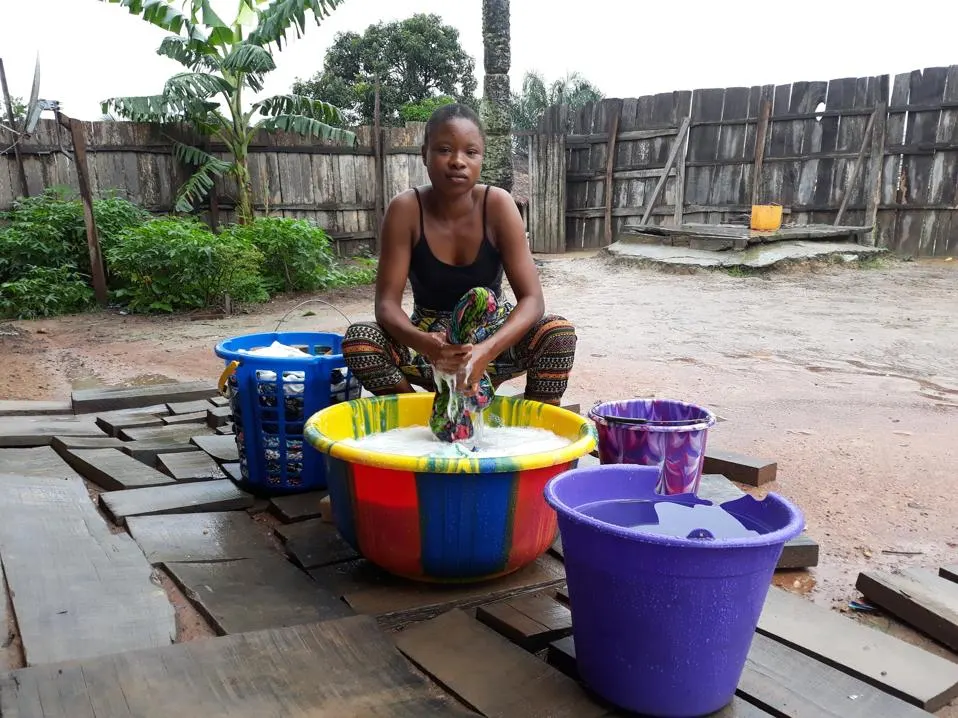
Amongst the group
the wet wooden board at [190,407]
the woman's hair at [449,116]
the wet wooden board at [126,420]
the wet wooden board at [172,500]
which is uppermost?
the woman's hair at [449,116]

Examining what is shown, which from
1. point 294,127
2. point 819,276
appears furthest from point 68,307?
point 819,276

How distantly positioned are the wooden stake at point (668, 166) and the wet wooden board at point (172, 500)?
11.3 m

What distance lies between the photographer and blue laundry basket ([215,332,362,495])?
243cm

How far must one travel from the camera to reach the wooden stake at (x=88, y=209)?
24.8 feet

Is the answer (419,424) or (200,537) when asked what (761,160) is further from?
(200,537)

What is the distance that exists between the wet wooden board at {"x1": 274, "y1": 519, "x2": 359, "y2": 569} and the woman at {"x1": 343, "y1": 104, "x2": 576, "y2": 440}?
476 mm

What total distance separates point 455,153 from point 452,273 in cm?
43

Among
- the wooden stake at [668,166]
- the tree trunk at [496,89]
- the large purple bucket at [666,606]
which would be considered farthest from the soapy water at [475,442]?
the wooden stake at [668,166]

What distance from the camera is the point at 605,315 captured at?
7.29 meters

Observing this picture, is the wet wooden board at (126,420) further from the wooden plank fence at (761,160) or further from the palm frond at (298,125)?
the wooden plank fence at (761,160)

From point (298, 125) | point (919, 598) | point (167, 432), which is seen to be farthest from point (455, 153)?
point (298, 125)

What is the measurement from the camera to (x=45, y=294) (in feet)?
25.0

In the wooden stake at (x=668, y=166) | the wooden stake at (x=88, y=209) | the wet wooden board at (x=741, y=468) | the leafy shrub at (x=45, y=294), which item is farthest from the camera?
the wooden stake at (x=668, y=166)

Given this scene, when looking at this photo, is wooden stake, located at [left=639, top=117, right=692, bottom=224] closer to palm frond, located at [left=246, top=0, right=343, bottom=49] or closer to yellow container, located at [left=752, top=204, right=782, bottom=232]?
yellow container, located at [left=752, top=204, right=782, bottom=232]
